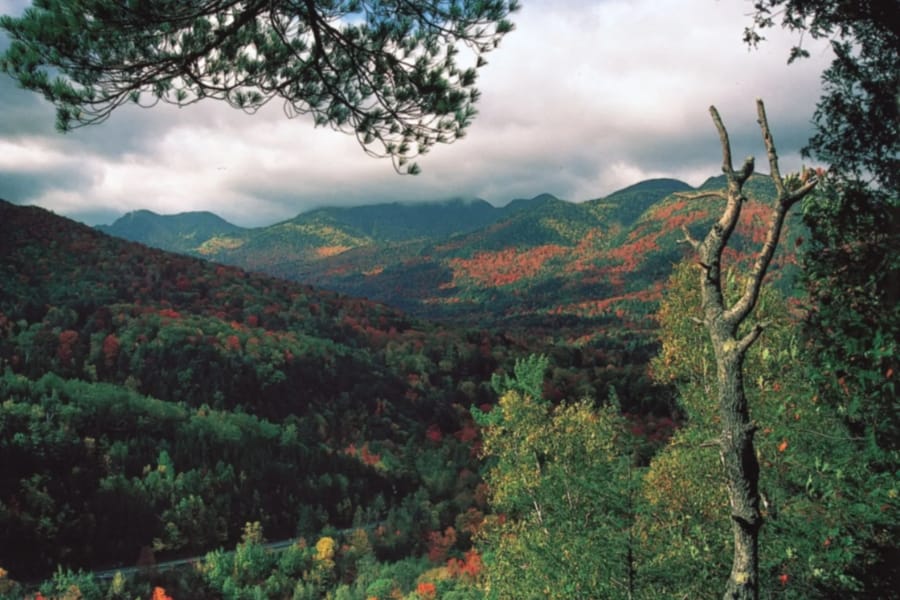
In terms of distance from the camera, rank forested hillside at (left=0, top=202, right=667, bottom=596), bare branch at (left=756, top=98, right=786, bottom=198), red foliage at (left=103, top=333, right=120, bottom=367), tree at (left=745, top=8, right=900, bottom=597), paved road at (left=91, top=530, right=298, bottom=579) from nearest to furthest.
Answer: bare branch at (left=756, top=98, right=786, bottom=198)
tree at (left=745, top=8, right=900, bottom=597)
paved road at (left=91, top=530, right=298, bottom=579)
forested hillside at (left=0, top=202, right=667, bottom=596)
red foliage at (left=103, top=333, right=120, bottom=367)

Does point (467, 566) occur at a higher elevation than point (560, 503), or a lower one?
lower

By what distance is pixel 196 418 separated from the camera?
248 ft

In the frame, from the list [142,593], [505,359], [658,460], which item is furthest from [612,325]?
[658,460]

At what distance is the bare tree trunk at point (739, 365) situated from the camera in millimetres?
4262

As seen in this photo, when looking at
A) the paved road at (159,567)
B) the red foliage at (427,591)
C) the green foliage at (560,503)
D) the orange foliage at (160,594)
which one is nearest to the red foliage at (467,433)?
the paved road at (159,567)

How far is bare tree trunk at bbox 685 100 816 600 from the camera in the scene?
14.0 ft

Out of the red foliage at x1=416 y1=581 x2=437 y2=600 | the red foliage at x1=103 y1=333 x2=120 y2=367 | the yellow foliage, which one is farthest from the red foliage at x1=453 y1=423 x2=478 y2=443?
the red foliage at x1=103 y1=333 x2=120 y2=367

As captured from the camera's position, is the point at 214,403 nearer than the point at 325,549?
No

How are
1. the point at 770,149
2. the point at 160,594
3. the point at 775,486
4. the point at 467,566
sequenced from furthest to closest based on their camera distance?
the point at 467,566, the point at 160,594, the point at 775,486, the point at 770,149

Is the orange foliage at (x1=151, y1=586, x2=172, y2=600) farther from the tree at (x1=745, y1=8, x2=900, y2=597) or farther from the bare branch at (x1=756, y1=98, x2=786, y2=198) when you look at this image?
the bare branch at (x1=756, y1=98, x2=786, y2=198)

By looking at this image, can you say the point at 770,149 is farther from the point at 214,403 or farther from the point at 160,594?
the point at 214,403

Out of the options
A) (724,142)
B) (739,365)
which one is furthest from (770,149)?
(739,365)

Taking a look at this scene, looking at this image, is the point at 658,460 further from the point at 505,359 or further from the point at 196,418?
the point at 505,359

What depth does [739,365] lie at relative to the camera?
175 inches
